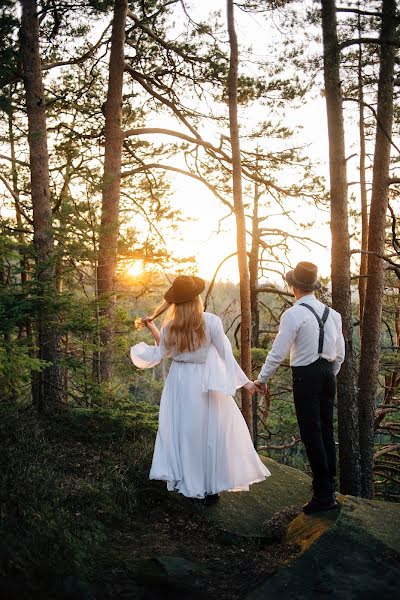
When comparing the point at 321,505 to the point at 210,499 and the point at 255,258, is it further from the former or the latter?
the point at 255,258

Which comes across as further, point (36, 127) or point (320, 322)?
point (36, 127)

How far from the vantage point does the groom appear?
16.3ft

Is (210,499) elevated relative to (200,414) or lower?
lower

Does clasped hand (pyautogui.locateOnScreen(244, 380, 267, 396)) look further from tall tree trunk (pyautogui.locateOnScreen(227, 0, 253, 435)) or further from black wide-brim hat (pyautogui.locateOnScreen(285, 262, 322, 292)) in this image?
tall tree trunk (pyautogui.locateOnScreen(227, 0, 253, 435))

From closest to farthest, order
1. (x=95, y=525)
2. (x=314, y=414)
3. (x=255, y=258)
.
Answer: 1. (x=95, y=525)
2. (x=314, y=414)
3. (x=255, y=258)

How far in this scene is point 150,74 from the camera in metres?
10.7

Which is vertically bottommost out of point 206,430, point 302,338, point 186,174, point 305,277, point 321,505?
point 321,505

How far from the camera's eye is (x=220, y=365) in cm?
539

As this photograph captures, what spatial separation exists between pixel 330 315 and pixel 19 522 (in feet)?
10.8

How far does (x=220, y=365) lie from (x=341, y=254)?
317 cm

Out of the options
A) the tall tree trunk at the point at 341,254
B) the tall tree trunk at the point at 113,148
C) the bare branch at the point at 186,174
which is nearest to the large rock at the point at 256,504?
the tall tree trunk at the point at 341,254

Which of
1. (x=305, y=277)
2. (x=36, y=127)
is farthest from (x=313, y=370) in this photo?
(x=36, y=127)

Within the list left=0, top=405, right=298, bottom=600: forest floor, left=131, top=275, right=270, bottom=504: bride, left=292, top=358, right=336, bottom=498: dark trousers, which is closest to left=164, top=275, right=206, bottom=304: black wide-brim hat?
left=131, top=275, right=270, bottom=504: bride

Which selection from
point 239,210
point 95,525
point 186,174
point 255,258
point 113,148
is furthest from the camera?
point 255,258
